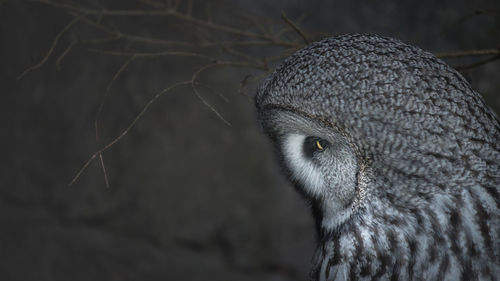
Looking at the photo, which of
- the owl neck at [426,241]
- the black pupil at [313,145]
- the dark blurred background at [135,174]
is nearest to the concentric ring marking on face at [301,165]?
the black pupil at [313,145]

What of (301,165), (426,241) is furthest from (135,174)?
(426,241)

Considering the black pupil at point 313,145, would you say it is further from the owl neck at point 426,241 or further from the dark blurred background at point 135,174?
the dark blurred background at point 135,174

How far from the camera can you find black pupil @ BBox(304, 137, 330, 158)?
1151 mm

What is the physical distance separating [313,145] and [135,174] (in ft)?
6.99

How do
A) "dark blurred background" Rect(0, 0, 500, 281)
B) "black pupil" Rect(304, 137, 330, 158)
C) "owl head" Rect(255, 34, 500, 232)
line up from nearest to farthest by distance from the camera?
1. "owl head" Rect(255, 34, 500, 232)
2. "black pupil" Rect(304, 137, 330, 158)
3. "dark blurred background" Rect(0, 0, 500, 281)

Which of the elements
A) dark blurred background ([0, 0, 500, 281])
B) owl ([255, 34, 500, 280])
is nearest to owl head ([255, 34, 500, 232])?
owl ([255, 34, 500, 280])

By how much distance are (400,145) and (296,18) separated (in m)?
1.66

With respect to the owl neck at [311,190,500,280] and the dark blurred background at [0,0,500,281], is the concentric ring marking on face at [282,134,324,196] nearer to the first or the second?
the owl neck at [311,190,500,280]

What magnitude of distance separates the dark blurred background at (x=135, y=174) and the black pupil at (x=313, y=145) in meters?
1.69

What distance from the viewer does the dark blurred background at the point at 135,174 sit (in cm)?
299

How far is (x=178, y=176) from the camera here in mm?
3076

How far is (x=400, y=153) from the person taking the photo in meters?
1.02

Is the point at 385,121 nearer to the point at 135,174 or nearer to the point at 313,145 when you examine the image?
the point at 313,145

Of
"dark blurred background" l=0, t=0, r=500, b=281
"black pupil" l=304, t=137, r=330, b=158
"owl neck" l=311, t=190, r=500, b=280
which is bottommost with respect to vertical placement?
"dark blurred background" l=0, t=0, r=500, b=281
